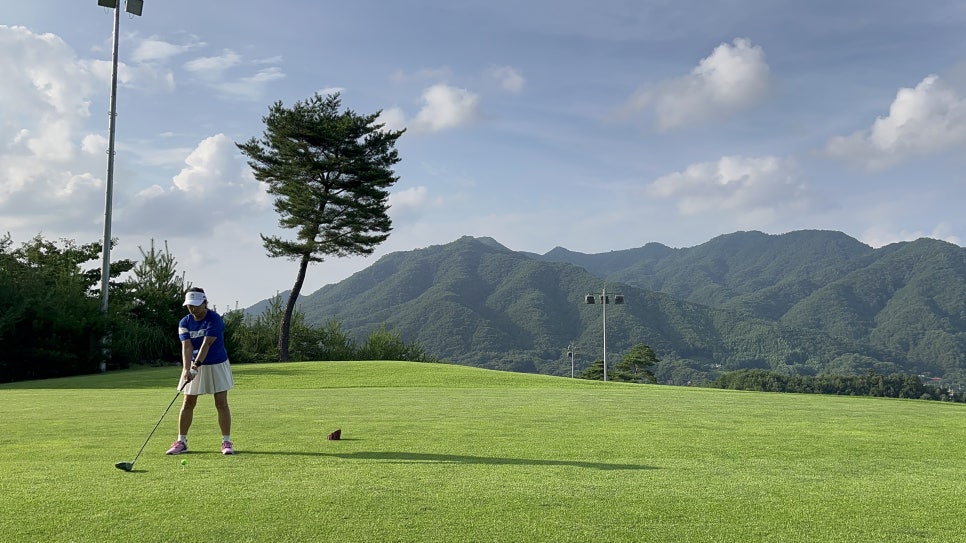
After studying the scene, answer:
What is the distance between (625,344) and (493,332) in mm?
33685

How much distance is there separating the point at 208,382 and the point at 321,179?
1598 inches

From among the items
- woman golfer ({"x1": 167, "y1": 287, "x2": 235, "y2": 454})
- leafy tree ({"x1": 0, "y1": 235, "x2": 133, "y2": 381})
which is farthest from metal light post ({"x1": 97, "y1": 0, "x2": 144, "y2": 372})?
woman golfer ({"x1": 167, "y1": 287, "x2": 235, "y2": 454})


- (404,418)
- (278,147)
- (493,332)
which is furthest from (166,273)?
(493,332)

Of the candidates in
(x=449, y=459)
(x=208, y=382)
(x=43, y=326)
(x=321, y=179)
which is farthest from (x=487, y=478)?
(x=321, y=179)

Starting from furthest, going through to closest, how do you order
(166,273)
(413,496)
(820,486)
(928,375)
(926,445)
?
(928,375), (166,273), (926,445), (820,486), (413,496)

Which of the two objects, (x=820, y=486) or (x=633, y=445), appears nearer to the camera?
(x=820, y=486)

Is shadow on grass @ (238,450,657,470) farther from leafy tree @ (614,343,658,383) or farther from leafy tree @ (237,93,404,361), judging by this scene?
leafy tree @ (614,343,658,383)

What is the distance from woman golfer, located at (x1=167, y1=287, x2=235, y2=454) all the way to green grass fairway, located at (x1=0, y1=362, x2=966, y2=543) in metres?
0.58

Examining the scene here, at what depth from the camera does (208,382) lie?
878cm

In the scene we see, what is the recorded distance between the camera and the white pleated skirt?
28.6ft

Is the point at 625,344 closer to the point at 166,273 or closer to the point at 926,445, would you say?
the point at 166,273

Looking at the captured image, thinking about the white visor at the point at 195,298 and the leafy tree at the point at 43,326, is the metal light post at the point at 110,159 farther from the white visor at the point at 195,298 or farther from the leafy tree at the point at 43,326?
the white visor at the point at 195,298

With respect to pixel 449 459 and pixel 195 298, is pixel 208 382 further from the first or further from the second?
pixel 449 459

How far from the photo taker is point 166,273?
4016cm
